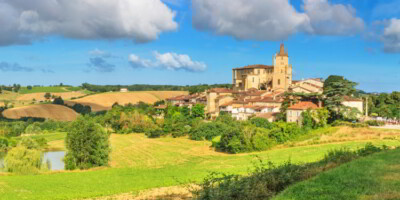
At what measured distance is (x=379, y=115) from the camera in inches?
2623

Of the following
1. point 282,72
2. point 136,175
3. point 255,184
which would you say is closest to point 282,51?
point 282,72

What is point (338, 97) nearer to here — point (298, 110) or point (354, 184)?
point (298, 110)

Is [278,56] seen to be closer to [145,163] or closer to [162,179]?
[145,163]

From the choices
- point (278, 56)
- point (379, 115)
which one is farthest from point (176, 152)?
point (278, 56)

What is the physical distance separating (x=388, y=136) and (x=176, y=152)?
2787 cm

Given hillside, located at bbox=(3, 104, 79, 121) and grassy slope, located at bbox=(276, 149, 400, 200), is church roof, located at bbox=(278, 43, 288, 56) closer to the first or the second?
hillside, located at bbox=(3, 104, 79, 121)

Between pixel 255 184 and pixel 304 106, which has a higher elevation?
pixel 304 106

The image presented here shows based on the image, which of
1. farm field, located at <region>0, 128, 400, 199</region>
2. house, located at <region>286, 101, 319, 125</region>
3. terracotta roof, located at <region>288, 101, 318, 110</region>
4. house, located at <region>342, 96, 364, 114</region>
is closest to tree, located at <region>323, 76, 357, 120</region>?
house, located at <region>342, 96, 364, 114</region>

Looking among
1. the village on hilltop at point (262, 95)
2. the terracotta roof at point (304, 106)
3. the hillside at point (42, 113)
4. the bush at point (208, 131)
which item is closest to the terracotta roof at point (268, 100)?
the village on hilltop at point (262, 95)

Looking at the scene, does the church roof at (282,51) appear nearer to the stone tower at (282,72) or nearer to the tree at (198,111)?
the stone tower at (282,72)

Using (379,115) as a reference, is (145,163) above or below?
below

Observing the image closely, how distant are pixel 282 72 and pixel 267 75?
8.37 m

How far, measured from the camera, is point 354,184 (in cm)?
1119

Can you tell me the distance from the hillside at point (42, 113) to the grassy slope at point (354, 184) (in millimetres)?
115979
